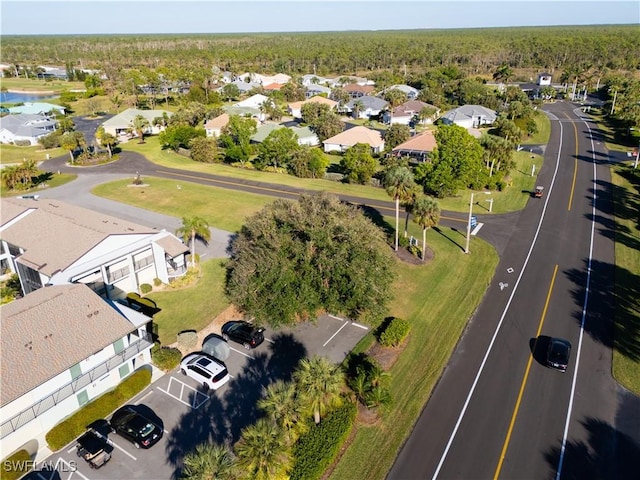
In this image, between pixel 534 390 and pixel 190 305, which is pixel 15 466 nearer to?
pixel 190 305

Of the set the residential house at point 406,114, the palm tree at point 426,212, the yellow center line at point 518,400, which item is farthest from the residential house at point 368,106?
the yellow center line at point 518,400

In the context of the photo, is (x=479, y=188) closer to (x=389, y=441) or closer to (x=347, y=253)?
(x=347, y=253)

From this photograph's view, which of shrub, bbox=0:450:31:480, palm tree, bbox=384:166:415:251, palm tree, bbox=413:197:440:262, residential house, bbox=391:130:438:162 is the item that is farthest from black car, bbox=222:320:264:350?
residential house, bbox=391:130:438:162

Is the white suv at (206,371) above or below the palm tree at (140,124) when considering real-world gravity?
below

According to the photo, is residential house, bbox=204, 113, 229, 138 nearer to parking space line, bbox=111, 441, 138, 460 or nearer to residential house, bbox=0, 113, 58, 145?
residential house, bbox=0, 113, 58, 145

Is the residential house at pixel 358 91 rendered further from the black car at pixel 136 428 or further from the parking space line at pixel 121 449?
the parking space line at pixel 121 449

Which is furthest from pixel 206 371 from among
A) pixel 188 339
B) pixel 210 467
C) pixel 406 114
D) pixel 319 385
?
pixel 406 114
